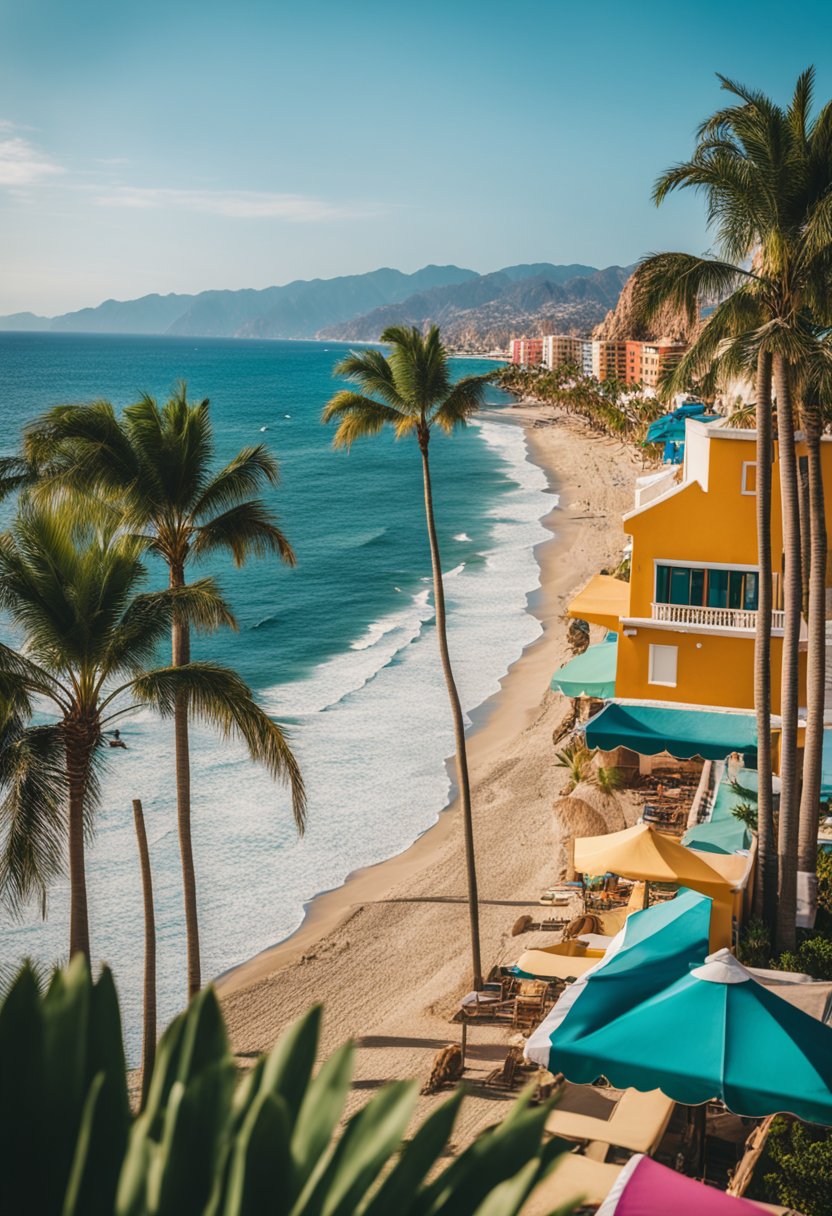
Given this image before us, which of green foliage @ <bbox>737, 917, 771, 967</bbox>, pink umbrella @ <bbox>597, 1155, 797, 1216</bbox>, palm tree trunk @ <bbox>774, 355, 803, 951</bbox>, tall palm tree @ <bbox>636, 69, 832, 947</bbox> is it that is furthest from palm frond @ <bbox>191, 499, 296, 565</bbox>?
pink umbrella @ <bbox>597, 1155, 797, 1216</bbox>

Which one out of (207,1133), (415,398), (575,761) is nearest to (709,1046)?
(207,1133)

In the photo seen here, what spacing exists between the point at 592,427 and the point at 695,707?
11535cm

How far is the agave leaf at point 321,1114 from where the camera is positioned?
391cm

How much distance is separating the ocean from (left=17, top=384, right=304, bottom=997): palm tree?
8481mm

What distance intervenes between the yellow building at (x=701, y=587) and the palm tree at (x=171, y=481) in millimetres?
8495

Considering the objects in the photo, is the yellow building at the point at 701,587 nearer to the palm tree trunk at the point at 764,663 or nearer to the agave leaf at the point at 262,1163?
the palm tree trunk at the point at 764,663

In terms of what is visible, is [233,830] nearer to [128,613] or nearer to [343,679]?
[343,679]

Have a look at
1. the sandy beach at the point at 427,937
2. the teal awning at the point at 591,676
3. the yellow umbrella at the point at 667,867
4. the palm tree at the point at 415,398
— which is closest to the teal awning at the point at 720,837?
the yellow umbrella at the point at 667,867

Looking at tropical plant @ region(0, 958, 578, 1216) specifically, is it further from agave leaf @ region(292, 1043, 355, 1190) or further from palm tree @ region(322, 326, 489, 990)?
palm tree @ region(322, 326, 489, 990)

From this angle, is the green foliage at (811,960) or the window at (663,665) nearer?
the green foliage at (811,960)

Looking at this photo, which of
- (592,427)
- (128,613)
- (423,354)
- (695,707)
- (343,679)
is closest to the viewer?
(128,613)

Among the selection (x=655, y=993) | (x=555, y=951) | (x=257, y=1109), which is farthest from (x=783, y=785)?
(x=257, y=1109)

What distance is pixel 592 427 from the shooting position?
5256 inches

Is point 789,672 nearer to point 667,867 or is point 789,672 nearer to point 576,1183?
point 667,867
